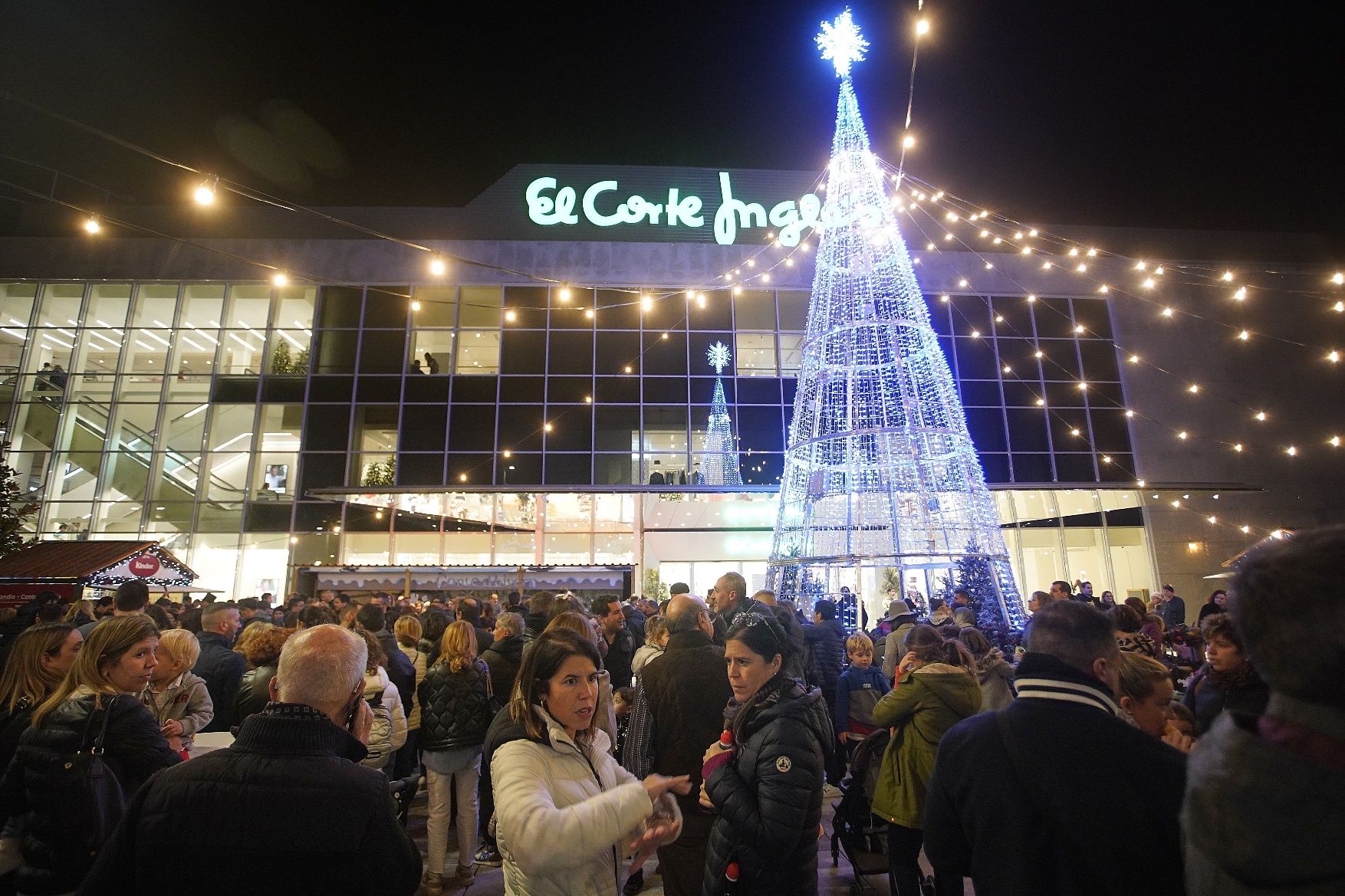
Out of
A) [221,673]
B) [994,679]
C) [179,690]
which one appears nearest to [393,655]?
[221,673]

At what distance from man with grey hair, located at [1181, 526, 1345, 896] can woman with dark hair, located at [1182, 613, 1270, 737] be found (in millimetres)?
2292

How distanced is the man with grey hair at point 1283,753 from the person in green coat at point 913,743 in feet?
7.89

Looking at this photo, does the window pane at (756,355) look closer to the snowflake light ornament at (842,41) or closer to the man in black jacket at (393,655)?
the snowflake light ornament at (842,41)

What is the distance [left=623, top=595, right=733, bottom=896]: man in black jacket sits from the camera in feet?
11.2

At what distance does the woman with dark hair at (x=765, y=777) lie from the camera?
252cm

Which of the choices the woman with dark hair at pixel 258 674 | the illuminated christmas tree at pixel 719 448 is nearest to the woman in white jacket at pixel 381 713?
the woman with dark hair at pixel 258 674

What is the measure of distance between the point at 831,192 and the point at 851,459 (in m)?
4.21

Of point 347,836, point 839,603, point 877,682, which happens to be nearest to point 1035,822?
point 347,836

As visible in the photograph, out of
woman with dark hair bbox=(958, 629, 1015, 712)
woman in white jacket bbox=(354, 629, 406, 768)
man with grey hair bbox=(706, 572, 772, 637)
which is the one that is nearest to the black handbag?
woman in white jacket bbox=(354, 629, 406, 768)

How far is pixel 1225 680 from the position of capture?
3.17 meters

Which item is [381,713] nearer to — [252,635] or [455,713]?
[455,713]

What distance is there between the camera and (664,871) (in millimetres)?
3418

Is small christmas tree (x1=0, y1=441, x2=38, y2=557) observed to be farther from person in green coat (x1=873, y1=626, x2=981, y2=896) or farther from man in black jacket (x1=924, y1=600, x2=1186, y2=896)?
man in black jacket (x1=924, y1=600, x2=1186, y2=896)

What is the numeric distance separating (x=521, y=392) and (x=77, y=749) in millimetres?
18605
